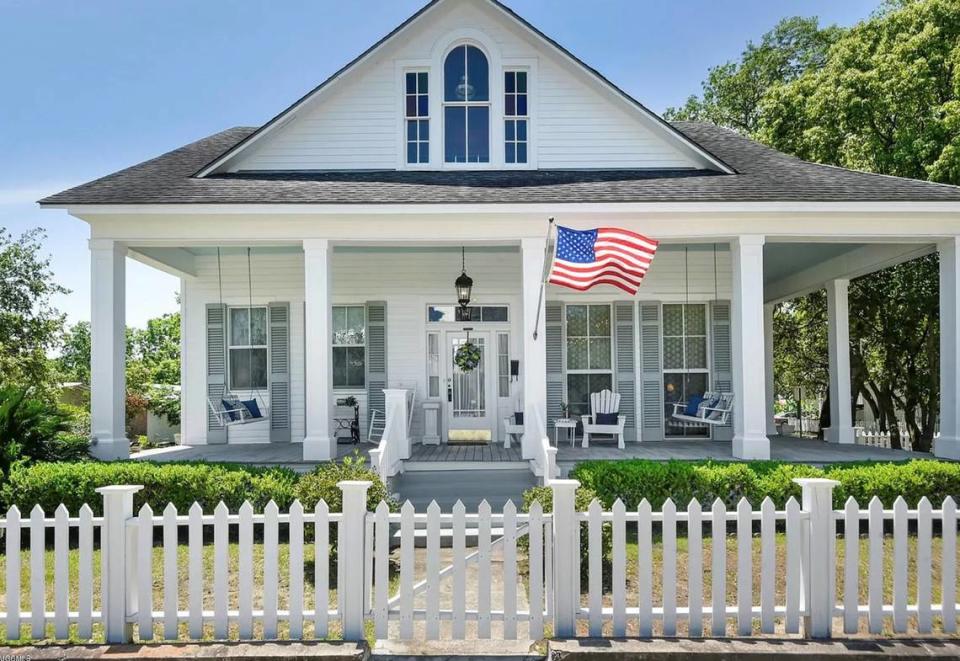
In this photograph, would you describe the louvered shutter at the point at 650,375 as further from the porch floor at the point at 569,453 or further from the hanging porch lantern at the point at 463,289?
the hanging porch lantern at the point at 463,289

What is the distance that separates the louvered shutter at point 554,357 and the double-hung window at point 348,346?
3.56m

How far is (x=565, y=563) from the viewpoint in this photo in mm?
4141

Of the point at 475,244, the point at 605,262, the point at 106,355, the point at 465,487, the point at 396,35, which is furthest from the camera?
the point at 396,35

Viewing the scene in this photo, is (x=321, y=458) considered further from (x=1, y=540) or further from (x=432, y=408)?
(x=1, y=540)

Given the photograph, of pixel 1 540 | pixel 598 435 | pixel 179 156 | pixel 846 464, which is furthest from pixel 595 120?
pixel 1 540

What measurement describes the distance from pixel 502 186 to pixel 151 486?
6249 millimetres

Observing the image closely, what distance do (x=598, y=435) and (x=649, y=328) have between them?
2.27 m

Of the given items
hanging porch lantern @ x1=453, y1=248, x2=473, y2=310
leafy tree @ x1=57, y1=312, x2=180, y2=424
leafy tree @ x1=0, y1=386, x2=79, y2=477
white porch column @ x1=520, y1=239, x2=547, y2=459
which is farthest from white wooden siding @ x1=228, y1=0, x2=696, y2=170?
leafy tree @ x1=57, y1=312, x2=180, y2=424

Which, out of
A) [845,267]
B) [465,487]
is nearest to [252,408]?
[465,487]

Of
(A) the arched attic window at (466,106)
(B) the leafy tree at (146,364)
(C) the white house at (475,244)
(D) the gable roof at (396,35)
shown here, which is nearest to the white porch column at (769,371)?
(C) the white house at (475,244)

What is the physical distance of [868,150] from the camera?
15.5 m

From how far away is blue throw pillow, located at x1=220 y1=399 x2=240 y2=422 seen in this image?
10.8m

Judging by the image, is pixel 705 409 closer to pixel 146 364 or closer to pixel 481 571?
pixel 481 571

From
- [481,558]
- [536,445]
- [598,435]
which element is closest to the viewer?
[481,558]
